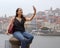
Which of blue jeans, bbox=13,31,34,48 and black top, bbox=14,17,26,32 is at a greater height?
black top, bbox=14,17,26,32

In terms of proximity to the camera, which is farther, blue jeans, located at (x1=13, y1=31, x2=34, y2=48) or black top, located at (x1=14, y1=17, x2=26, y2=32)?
black top, located at (x1=14, y1=17, x2=26, y2=32)

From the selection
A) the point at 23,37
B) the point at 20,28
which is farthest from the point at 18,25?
the point at 23,37

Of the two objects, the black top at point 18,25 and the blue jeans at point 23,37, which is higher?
the black top at point 18,25

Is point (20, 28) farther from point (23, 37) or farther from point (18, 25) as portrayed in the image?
point (23, 37)

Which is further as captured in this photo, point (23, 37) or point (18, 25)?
point (18, 25)

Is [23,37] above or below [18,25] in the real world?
below

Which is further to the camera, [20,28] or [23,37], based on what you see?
[20,28]

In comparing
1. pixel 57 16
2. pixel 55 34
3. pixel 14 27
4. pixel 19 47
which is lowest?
pixel 55 34

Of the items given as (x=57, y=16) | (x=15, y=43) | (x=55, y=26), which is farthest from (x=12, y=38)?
(x=55, y=26)

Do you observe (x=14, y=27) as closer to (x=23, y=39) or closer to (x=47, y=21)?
(x=23, y=39)

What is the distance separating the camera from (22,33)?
156 inches

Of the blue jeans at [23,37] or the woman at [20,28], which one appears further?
the woman at [20,28]

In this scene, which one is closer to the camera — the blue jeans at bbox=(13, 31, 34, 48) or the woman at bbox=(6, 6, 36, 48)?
the blue jeans at bbox=(13, 31, 34, 48)

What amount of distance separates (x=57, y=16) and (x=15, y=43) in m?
14.4
